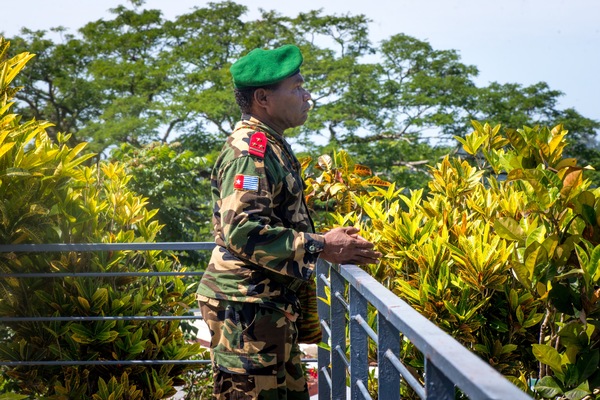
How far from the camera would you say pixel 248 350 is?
251 centimetres

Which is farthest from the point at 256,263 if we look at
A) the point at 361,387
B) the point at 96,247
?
the point at 96,247

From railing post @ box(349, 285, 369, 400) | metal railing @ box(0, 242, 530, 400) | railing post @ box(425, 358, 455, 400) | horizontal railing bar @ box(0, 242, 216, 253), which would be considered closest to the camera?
metal railing @ box(0, 242, 530, 400)

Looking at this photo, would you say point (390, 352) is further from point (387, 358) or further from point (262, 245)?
point (262, 245)

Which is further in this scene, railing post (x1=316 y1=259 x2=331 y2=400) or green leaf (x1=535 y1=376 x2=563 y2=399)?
railing post (x1=316 y1=259 x2=331 y2=400)

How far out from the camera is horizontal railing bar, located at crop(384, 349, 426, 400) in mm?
1519

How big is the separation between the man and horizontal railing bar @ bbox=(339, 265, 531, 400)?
0.58m

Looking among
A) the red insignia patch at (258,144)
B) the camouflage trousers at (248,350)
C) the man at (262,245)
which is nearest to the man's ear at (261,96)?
Answer: the man at (262,245)

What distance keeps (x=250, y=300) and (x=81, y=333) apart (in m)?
1.74

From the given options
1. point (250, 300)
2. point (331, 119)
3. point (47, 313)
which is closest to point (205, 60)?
point (331, 119)

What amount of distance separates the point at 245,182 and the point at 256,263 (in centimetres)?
26

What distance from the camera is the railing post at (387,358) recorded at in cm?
182

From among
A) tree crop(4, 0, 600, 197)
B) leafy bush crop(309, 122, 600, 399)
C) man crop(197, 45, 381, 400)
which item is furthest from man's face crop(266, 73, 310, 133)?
tree crop(4, 0, 600, 197)

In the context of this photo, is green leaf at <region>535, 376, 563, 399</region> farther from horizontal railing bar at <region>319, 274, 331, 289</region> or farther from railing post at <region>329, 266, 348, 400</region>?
horizontal railing bar at <region>319, 274, 331, 289</region>

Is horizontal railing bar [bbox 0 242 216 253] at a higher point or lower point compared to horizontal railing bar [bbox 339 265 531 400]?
lower
